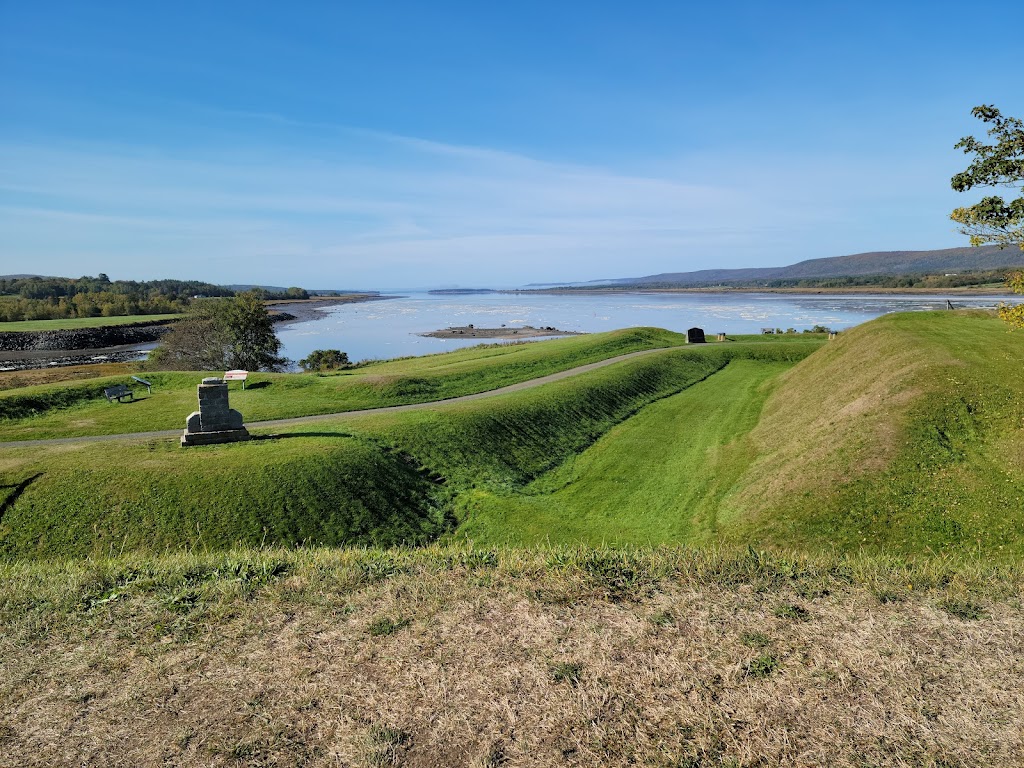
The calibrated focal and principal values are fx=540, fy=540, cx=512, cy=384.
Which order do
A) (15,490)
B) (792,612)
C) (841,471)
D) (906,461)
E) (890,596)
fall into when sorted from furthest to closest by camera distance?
1. (841,471)
2. (906,461)
3. (15,490)
4. (890,596)
5. (792,612)

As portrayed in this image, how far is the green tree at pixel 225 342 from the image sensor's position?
180ft

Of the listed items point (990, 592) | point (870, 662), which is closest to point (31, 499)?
point (870, 662)

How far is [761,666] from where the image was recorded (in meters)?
5.61

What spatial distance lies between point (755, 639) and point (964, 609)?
2.92 meters

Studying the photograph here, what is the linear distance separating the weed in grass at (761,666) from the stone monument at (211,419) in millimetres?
18981

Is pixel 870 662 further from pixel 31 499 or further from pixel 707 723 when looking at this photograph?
pixel 31 499

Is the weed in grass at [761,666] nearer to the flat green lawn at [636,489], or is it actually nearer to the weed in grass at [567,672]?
the weed in grass at [567,672]

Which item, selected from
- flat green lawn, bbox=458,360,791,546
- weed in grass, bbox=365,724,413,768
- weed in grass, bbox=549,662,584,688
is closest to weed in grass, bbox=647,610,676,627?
weed in grass, bbox=549,662,584,688

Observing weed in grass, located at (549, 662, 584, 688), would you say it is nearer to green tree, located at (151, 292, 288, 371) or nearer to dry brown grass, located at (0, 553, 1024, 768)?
dry brown grass, located at (0, 553, 1024, 768)

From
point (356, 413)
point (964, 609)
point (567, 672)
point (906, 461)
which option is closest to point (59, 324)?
point (356, 413)

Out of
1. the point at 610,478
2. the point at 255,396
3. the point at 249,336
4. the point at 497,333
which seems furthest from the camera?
the point at 497,333

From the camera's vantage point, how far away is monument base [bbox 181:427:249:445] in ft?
63.1

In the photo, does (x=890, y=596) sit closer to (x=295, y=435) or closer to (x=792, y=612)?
(x=792, y=612)

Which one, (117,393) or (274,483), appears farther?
(117,393)
